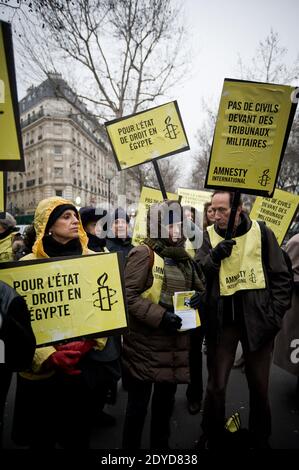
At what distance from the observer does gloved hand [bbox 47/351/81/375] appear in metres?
1.94

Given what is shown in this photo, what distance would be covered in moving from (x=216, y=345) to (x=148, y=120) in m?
2.72

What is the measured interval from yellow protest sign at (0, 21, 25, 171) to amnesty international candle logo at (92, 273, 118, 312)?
0.78 metres

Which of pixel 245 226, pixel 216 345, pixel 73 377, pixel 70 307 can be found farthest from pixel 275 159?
pixel 73 377

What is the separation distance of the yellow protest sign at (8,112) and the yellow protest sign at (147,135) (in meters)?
2.31

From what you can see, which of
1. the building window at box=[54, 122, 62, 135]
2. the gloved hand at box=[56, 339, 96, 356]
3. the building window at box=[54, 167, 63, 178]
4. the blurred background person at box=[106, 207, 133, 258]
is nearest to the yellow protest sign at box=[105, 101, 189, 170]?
the blurred background person at box=[106, 207, 133, 258]

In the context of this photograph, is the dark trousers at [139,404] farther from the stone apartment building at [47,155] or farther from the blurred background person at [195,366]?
the stone apartment building at [47,155]

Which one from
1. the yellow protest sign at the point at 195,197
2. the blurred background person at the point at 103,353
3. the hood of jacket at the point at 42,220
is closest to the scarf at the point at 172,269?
the blurred background person at the point at 103,353

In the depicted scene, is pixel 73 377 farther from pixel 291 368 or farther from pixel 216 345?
pixel 291 368

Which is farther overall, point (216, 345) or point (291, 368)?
point (291, 368)

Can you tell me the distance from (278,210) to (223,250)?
2.48 metres

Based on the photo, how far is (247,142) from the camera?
2.41 m

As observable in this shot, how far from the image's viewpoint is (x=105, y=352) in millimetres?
2188

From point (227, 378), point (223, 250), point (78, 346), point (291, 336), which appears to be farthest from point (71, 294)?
point (291, 336)

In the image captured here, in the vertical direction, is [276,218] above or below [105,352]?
above
